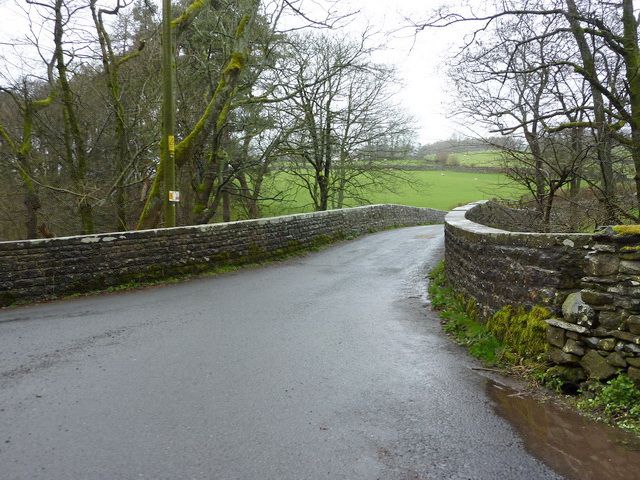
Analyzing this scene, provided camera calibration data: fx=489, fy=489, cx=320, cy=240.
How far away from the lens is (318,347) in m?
5.79

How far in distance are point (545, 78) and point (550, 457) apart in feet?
42.3

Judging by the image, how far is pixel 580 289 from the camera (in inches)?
187

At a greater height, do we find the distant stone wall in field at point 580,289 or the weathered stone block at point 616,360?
the distant stone wall in field at point 580,289

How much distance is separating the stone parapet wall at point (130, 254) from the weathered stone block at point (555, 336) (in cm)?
762

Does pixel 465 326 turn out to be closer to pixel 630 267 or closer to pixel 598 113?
pixel 630 267

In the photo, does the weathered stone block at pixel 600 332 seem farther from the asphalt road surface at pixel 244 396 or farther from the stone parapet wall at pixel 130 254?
the stone parapet wall at pixel 130 254

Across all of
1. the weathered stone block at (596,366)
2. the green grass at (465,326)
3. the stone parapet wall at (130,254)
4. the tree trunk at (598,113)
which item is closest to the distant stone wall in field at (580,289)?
the weathered stone block at (596,366)

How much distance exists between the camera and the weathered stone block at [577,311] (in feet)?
14.5

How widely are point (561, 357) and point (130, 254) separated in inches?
312

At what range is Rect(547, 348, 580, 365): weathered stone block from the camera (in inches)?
180

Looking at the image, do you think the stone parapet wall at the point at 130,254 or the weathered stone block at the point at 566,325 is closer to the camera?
the weathered stone block at the point at 566,325

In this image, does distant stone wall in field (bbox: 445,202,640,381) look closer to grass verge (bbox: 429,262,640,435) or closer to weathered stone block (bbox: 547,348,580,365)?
weathered stone block (bbox: 547,348,580,365)

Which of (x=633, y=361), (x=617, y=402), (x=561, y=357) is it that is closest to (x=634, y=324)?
(x=633, y=361)

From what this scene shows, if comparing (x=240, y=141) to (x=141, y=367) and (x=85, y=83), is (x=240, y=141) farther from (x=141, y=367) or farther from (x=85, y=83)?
(x=141, y=367)
